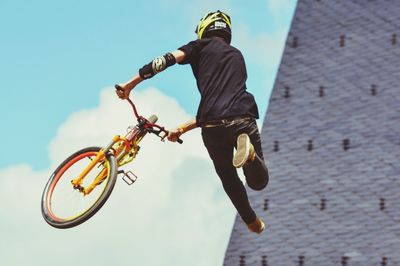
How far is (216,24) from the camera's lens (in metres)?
25.5

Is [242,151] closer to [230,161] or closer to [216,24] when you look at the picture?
[230,161]

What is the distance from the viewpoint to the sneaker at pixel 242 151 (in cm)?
2508

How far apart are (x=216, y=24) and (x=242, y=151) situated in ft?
6.73

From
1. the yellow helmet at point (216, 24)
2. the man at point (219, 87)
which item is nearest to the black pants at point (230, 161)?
the man at point (219, 87)

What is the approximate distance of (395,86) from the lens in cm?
8112

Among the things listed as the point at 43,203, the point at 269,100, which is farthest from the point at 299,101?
the point at 43,203

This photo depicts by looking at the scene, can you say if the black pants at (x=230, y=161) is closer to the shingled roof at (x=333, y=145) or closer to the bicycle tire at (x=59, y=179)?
the bicycle tire at (x=59, y=179)

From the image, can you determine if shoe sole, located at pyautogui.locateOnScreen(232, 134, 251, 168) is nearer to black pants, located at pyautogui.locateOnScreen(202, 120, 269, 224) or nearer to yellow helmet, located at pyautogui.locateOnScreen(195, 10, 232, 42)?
black pants, located at pyautogui.locateOnScreen(202, 120, 269, 224)

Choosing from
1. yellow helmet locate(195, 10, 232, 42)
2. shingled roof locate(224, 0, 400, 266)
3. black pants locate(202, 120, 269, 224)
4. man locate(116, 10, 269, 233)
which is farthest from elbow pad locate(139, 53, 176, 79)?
shingled roof locate(224, 0, 400, 266)

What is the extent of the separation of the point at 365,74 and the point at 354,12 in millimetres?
4129

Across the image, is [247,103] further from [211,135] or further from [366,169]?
[366,169]

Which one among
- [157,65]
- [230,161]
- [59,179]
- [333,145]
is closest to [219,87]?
[157,65]

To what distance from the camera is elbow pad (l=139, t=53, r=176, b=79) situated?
25.2 m

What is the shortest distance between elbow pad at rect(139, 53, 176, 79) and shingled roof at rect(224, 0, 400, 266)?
166 ft
